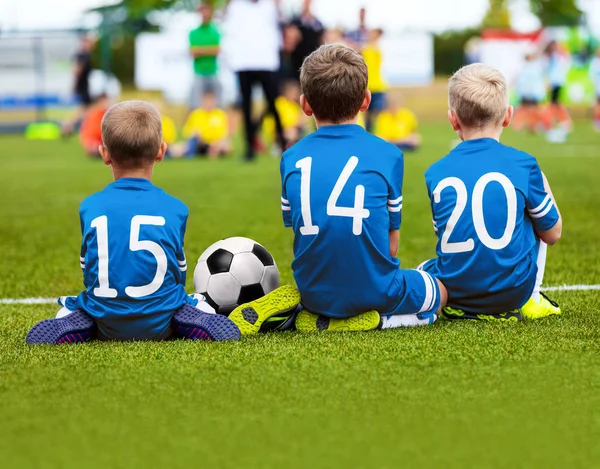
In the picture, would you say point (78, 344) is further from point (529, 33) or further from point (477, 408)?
point (529, 33)

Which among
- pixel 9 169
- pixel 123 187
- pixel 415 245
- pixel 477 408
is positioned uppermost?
pixel 123 187

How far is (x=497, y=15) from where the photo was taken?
57812 millimetres

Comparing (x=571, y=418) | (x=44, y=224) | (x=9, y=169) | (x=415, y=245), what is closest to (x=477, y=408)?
(x=571, y=418)

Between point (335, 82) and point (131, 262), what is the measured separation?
3.54 ft

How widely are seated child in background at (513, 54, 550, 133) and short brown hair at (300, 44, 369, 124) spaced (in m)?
18.8

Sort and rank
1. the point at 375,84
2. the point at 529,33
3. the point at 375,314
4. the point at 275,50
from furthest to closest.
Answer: the point at 529,33
the point at 375,84
the point at 275,50
the point at 375,314

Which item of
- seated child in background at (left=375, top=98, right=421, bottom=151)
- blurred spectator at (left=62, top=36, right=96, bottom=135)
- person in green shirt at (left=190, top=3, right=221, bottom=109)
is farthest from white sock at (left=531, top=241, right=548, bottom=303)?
blurred spectator at (left=62, top=36, right=96, bottom=135)

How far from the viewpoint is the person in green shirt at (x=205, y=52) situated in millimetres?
16328

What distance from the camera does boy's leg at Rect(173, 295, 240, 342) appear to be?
148 inches

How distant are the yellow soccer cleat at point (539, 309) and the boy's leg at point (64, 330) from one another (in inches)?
70.5

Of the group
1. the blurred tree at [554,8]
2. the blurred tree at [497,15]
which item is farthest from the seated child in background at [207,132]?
the blurred tree at [554,8]

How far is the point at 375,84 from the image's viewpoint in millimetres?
16250

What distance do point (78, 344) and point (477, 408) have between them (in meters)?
1.64

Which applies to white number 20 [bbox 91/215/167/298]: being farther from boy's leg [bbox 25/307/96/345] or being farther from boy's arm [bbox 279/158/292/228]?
boy's arm [bbox 279/158/292/228]
